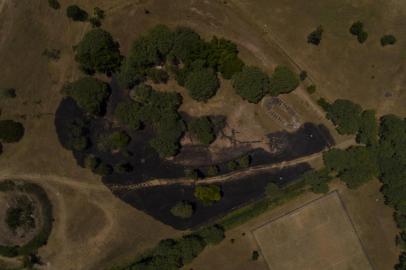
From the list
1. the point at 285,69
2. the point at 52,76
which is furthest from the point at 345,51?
the point at 52,76

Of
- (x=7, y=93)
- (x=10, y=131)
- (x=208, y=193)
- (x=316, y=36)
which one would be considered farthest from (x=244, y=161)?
(x=7, y=93)

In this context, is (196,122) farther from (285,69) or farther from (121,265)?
(121,265)

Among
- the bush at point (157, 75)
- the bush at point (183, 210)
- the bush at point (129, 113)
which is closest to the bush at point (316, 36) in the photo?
the bush at point (157, 75)

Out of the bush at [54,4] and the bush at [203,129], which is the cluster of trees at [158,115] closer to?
the bush at [203,129]

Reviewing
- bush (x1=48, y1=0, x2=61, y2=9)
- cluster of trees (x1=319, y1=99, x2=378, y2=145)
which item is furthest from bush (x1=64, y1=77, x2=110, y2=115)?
cluster of trees (x1=319, y1=99, x2=378, y2=145)

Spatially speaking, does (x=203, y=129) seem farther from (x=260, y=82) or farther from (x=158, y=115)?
(x=260, y=82)

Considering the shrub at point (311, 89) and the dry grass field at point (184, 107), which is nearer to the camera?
the dry grass field at point (184, 107)

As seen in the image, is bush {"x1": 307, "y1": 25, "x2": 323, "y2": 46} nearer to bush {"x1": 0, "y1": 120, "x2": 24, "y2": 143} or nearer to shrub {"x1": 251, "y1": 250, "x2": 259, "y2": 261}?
shrub {"x1": 251, "y1": 250, "x2": 259, "y2": 261}
